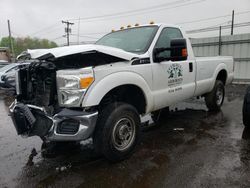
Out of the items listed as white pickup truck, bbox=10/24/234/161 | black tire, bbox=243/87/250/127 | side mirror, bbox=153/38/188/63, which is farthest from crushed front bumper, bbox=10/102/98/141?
black tire, bbox=243/87/250/127

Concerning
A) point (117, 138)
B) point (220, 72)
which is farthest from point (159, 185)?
point (220, 72)

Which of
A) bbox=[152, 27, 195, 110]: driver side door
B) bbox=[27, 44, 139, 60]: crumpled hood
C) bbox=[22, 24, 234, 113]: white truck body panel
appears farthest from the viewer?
bbox=[152, 27, 195, 110]: driver side door

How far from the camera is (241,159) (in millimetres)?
3523

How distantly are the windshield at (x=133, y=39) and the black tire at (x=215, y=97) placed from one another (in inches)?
112

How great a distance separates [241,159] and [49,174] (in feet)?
9.26

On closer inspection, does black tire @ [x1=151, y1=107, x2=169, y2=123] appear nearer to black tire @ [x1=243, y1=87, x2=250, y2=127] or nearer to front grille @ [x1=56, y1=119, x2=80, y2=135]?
black tire @ [x1=243, y1=87, x2=250, y2=127]

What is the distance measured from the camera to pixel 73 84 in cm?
295

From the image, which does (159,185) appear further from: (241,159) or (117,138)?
(241,159)

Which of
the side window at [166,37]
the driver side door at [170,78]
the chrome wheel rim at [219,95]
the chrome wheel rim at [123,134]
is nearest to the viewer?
the chrome wheel rim at [123,134]

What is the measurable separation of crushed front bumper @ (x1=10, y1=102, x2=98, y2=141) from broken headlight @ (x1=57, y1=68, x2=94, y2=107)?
16 cm

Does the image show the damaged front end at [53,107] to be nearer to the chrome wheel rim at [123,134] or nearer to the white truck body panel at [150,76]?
the white truck body panel at [150,76]

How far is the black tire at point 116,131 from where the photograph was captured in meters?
3.16

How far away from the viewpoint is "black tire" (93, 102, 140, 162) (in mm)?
3156

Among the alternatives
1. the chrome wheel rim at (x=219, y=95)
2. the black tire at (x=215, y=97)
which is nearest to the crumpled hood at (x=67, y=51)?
the black tire at (x=215, y=97)
